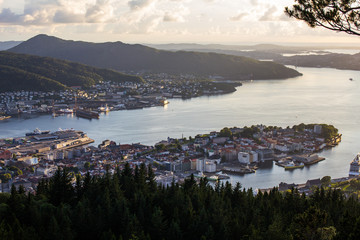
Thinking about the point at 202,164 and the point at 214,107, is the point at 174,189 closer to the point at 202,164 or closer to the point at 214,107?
the point at 202,164

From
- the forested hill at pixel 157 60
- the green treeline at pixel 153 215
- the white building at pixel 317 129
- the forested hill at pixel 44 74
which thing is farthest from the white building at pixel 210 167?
the forested hill at pixel 157 60

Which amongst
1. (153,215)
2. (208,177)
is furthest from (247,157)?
(153,215)

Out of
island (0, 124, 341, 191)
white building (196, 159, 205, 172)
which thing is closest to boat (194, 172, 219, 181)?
island (0, 124, 341, 191)

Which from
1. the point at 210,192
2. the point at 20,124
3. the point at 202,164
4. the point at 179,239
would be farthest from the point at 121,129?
the point at 179,239

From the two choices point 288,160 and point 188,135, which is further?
point 188,135

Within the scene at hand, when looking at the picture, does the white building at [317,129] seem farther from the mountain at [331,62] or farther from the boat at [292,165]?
the mountain at [331,62]

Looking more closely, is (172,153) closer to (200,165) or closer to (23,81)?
(200,165)

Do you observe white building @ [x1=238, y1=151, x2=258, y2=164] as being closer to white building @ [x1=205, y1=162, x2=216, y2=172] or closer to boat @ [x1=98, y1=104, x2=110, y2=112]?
white building @ [x1=205, y1=162, x2=216, y2=172]
